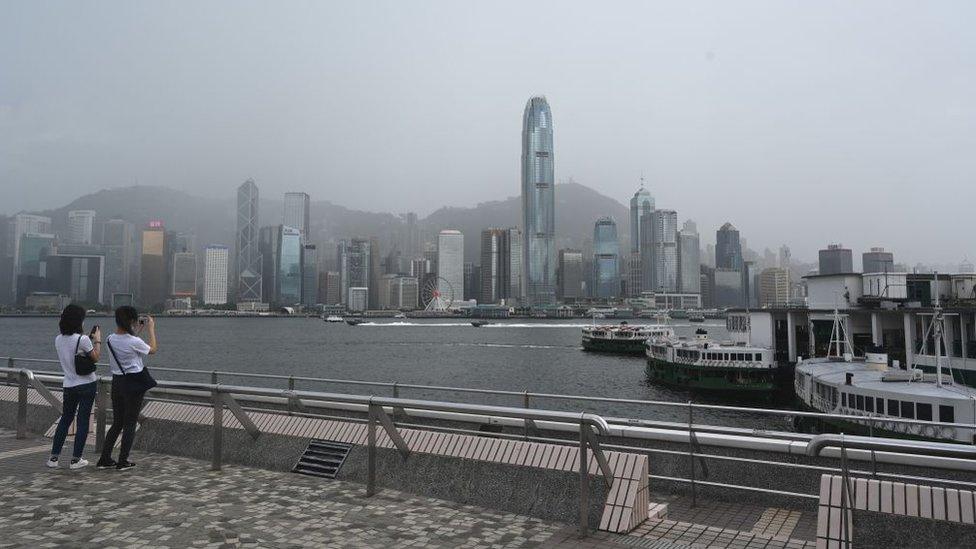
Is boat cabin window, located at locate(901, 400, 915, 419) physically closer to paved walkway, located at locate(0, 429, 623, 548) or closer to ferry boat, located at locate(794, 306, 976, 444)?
ferry boat, located at locate(794, 306, 976, 444)

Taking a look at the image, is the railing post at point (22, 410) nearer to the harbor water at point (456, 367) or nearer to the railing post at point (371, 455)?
the railing post at point (371, 455)

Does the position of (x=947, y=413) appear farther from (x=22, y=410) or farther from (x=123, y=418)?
(x=22, y=410)

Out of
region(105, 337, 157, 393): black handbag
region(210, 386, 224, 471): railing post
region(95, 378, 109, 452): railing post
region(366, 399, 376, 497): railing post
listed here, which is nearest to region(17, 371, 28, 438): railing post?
region(95, 378, 109, 452): railing post

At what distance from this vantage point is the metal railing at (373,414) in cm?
630

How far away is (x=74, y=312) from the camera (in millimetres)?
9031

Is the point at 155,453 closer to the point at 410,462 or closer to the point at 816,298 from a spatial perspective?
the point at 410,462

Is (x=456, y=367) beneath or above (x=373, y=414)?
beneath

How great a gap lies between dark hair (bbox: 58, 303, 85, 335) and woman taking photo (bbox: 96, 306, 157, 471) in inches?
21.9

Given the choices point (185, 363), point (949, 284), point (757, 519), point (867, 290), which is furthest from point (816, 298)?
point (185, 363)

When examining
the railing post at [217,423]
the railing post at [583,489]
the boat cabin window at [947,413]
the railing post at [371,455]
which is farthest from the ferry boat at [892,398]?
the railing post at [217,423]

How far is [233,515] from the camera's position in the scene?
687 centimetres

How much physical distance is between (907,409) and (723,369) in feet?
82.3

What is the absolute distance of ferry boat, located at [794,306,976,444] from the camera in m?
23.9

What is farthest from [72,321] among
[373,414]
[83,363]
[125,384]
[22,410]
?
[373,414]
